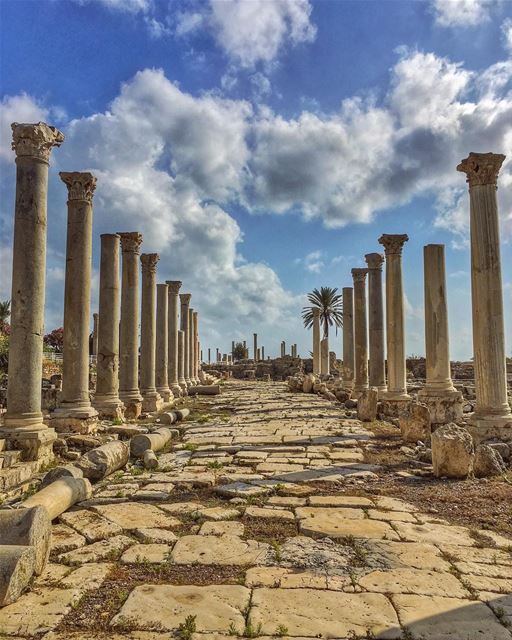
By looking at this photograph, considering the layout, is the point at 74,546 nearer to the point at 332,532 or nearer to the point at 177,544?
the point at 177,544

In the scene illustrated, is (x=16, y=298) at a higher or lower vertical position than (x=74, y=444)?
higher

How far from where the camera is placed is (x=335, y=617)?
11.5ft

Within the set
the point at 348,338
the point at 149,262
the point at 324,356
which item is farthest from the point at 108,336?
the point at 324,356

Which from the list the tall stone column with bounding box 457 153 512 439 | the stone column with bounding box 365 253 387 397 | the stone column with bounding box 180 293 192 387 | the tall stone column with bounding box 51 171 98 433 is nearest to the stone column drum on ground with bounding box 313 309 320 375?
the stone column with bounding box 180 293 192 387

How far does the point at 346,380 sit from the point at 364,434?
41.2 ft

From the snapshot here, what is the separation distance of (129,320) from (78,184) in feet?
17.8

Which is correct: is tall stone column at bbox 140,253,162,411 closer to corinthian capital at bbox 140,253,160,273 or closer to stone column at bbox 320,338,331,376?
corinthian capital at bbox 140,253,160,273

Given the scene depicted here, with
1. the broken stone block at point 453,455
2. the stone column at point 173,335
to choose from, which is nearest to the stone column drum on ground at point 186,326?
the stone column at point 173,335

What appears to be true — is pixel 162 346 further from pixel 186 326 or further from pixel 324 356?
pixel 324 356

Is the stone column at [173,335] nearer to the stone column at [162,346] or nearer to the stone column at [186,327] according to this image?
the stone column at [162,346]

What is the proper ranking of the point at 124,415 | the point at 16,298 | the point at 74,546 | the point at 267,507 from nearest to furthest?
the point at 74,546, the point at 267,507, the point at 16,298, the point at 124,415

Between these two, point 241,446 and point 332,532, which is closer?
point 332,532

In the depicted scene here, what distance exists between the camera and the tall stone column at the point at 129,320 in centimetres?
1641

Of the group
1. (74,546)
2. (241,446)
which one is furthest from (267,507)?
(241,446)
